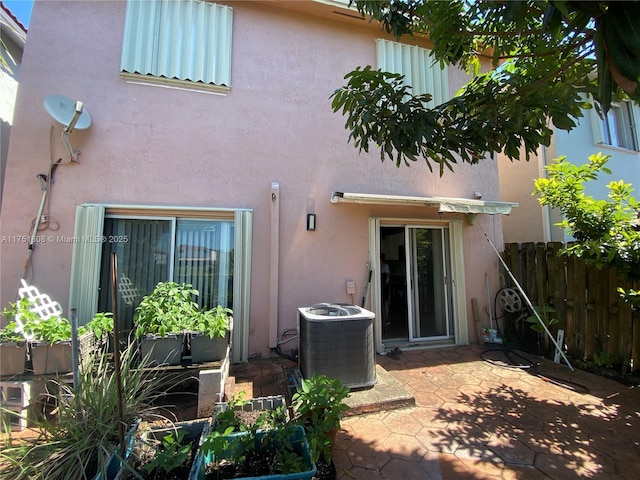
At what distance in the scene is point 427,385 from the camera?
4.78 meters

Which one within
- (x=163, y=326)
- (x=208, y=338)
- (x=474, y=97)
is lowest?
(x=208, y=338)

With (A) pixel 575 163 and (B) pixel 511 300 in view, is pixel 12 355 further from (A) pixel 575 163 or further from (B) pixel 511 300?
(A) pixel 575 163

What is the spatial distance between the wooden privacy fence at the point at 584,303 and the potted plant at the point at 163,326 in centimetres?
747

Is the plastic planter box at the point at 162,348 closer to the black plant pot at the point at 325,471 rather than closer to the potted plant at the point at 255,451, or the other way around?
the potted plant at the point at 255,451

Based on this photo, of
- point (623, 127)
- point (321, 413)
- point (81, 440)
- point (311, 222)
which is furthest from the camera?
point (623, 127)

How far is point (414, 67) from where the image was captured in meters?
7.20

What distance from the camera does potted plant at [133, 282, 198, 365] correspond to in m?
4.00

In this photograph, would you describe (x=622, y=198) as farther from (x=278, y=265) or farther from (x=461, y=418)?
(x=278, y=265)

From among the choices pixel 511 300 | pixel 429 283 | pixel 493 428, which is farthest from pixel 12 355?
pixel 511 300

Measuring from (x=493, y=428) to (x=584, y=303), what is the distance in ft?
12.7

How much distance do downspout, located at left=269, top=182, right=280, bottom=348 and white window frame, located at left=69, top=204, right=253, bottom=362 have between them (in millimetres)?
448

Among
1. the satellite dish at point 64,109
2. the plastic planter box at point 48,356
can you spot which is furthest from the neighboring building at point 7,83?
the plastic planter box at point 48,356

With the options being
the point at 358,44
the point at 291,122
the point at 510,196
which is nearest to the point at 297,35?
the point at 358,44

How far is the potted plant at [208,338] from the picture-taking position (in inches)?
165
